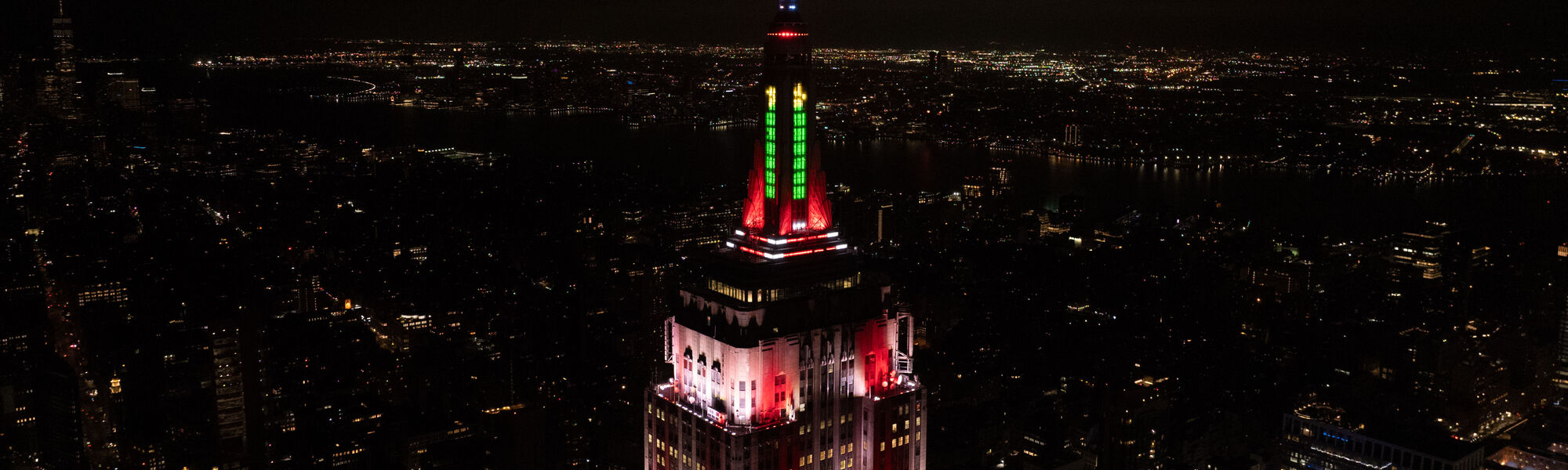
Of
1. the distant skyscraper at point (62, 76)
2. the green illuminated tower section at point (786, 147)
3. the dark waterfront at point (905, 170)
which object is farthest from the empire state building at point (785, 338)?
the dark waterfront at point (905, 170)

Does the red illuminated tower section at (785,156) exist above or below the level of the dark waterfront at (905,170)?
above

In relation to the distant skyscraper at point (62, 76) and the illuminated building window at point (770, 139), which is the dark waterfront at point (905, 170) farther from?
the illuminated building window at point (770, 139)

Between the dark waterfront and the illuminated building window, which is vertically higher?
the illuminated building window

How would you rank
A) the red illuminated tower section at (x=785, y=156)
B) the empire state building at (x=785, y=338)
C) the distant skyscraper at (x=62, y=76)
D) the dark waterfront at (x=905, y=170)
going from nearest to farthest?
the empire state building at (x=785, y=338) < the red illuminated tower section at (x=785, y=156) < the distant skyscraper at (x=62, y=76) < the dark waterfront at (x=905, y=170)

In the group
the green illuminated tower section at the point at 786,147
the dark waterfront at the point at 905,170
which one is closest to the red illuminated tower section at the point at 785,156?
the green illuminated tower section at the point at 786,147

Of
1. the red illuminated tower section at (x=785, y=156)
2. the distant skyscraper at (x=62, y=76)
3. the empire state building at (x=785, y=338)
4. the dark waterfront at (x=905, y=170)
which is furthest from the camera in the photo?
the dark waterfront at (x=905, y=170)

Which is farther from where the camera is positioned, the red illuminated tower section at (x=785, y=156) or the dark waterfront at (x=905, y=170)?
the dark waterfront at (x=905, y=170)

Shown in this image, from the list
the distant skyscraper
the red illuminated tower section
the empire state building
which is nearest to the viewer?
the empire state building

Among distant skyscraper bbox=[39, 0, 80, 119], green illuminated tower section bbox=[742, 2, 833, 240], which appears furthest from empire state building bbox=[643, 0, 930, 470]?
distant skyscraper bbox=[39, 0, 80, 119]

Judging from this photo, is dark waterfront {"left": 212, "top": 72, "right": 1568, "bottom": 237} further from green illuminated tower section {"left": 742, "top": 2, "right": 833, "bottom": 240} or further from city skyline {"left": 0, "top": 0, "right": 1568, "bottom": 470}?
green illuminated tower section {"left": 742, "top": 2, "right": 833, "bottom": 240}

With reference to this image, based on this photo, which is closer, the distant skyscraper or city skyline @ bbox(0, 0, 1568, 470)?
city skyline @ bbox(0, 0, 1568, 470)
